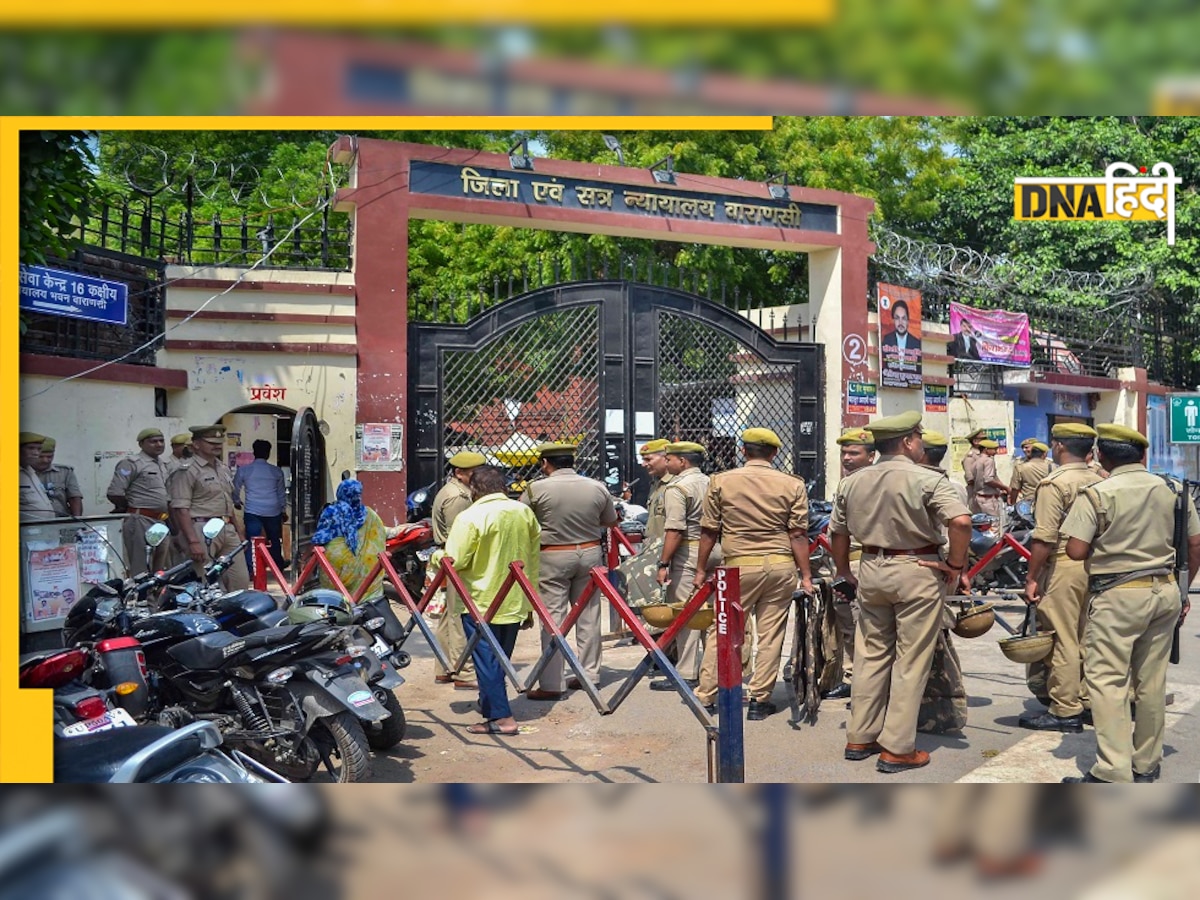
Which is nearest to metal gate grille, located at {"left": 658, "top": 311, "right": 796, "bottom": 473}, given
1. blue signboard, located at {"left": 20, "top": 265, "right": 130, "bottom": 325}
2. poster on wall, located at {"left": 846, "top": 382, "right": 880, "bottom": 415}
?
poster on wall, located at {"left": 846, "top": 382, "right": 880, "bottom": 415}

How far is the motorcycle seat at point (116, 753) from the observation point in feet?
13.6

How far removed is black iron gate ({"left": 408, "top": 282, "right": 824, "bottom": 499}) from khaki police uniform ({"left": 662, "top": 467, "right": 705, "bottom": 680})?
14.4ft

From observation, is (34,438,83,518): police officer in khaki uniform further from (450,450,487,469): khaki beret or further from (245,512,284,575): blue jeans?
(450,450,487,469): khaki beret

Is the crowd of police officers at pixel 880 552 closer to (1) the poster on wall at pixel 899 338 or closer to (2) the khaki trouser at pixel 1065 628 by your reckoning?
(2) the khaki trouser at pixel 1065 628

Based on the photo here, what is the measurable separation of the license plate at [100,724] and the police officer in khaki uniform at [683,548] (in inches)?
150

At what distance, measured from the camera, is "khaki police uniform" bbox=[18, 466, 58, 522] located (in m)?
7.58

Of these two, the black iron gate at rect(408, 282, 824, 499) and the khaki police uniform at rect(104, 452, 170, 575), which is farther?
the black iron gate at rect(408, 282, 824, 499)

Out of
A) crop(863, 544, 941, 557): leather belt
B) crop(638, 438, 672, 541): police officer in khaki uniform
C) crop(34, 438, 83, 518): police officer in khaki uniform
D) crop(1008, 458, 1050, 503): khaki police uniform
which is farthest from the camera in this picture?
crop(1008, 458, 1050, 503): khaki police uniform

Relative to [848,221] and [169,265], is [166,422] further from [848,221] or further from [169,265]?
[848,221]

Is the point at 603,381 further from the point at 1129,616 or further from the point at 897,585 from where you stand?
the point at 1129,616

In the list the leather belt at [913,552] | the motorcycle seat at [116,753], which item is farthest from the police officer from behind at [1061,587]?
the motorcycle seat at [116,753]
